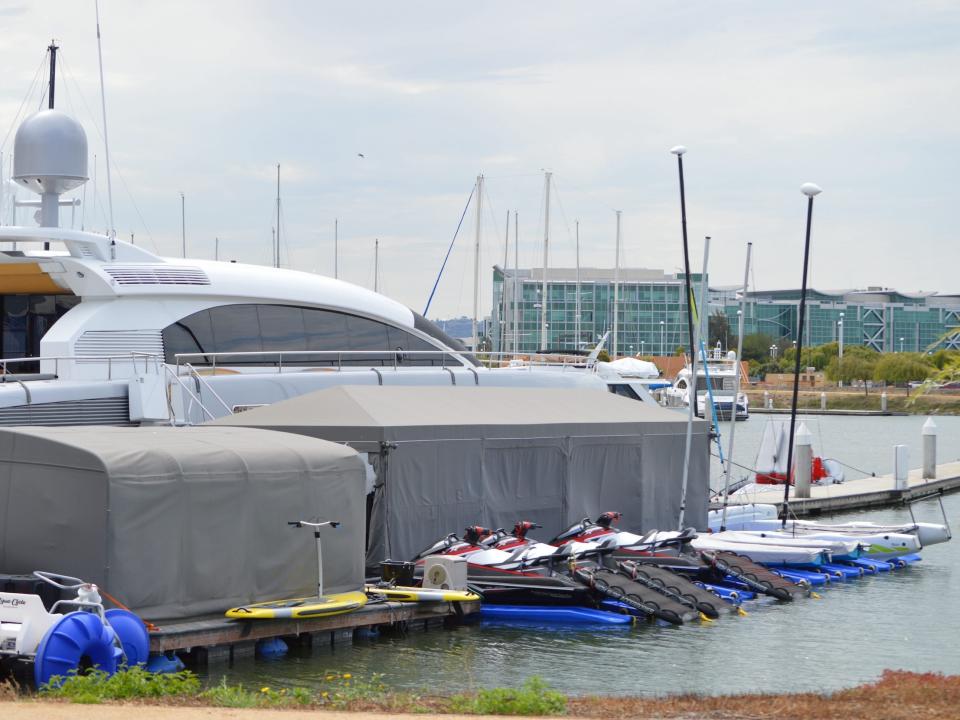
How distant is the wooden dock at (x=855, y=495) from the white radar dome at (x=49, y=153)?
1952 cm

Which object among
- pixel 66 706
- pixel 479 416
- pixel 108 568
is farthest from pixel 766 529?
pixel 66 706

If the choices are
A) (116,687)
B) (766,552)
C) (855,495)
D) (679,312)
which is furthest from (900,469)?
(679,312)

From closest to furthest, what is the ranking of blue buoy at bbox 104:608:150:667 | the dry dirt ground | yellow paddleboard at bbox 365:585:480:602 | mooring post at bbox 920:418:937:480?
the dry dirt ground
blue buoy at bbox 104:608:150:667
yellow paddleboard at bbox 365:585:480:602
mooring post at bbox 920:418:937:480

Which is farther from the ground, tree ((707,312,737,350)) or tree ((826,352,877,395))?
tree ((707,312,737,350))

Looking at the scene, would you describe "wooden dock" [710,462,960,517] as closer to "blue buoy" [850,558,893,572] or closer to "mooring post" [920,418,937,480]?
"mooring post" [920,418,937,480]

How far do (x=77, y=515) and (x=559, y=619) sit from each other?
7777 mm

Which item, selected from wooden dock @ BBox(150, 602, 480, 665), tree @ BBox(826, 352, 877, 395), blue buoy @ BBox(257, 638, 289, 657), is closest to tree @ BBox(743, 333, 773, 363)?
tree @ BBox(826, 352, 877, 395)

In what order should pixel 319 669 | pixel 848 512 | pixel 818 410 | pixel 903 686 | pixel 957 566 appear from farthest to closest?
1. pixel 818 410
2. pixel 848 512
3. pixel 957 566
4. pixel 319 669
5. pixel 903 686

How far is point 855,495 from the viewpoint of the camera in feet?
133

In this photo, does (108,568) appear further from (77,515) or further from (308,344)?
(308,344)

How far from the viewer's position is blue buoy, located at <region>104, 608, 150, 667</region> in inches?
556

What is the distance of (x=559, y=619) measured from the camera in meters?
19.9

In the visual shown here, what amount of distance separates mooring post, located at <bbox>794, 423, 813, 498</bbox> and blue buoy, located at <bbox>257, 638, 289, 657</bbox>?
2627 centimetres

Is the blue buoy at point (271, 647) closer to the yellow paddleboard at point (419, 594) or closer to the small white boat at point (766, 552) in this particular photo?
the yellow paddleboard at point (419, 594)
